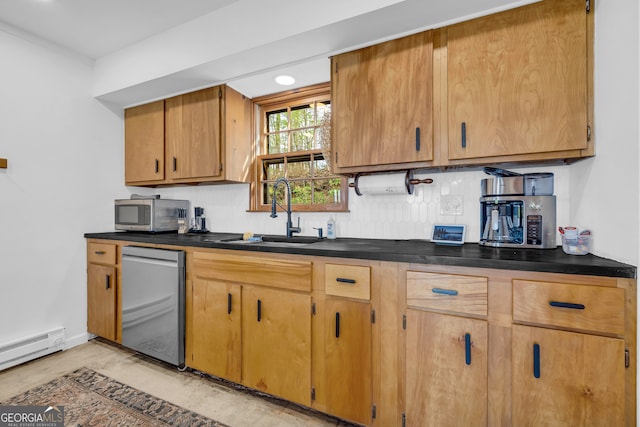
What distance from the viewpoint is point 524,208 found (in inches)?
63.5

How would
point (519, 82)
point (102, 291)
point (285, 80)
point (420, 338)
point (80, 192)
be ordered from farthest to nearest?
point (80, 192) < point (102, 291) < point (285, 80) < point (519, 82) < point (420, 338)

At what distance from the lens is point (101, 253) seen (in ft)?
8.79

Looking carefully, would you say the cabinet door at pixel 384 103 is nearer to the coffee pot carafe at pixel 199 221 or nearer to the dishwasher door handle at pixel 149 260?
the dishwasher door handle at pixel 149 260

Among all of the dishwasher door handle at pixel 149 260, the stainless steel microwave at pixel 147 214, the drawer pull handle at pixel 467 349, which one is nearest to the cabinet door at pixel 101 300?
the dishwasher door handle at pixel 149 260

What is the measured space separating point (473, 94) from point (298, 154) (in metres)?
1.44

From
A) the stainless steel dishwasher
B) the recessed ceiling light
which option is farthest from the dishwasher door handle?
the recessed ceiling light

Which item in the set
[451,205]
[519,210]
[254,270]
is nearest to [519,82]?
[519,210]

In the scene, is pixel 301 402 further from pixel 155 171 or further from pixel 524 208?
pixel 155 171

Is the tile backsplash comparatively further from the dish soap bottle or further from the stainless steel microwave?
the stainless steel microwave

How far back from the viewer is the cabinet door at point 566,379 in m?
1.12

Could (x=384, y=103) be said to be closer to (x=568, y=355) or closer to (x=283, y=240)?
(x=283, y=240)

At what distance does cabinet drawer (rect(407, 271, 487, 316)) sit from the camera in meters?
1.32

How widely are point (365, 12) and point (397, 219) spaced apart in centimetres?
128

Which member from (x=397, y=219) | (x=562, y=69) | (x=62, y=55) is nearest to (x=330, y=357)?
(x=397, y=219)
